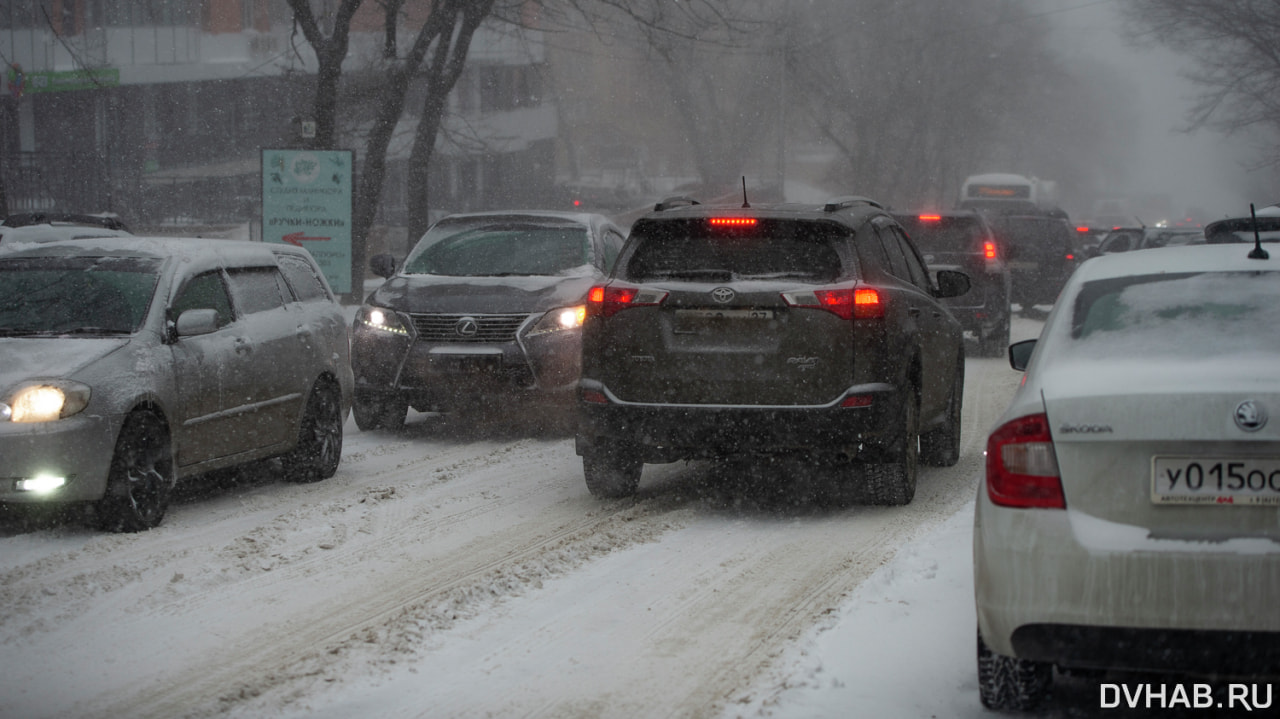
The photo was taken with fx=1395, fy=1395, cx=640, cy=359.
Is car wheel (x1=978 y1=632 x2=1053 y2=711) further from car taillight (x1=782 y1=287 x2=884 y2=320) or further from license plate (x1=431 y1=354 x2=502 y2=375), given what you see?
license plate (x1=431 y1=354 x2=502 y2=375)

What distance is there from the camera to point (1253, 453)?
3.72 meters

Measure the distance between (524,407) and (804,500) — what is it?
310 centimetres

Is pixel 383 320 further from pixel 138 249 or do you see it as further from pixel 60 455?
pixel 60 455

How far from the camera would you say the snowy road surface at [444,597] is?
461cm

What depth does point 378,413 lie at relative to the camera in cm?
1145

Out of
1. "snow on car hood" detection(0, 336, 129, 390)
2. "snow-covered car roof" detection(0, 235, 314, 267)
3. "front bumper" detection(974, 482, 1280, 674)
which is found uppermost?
"snow-covered car roof" detection(0, 235, 314, 267)

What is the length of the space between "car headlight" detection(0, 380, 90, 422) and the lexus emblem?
411 centimetres

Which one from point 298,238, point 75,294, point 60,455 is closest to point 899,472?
point 60,455

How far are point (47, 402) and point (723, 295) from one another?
11.2ft

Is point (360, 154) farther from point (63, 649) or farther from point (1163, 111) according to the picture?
point (1163, 111)

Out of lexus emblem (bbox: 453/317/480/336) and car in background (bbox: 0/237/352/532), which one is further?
lexus emblem (bbox: 453/317/480/336)

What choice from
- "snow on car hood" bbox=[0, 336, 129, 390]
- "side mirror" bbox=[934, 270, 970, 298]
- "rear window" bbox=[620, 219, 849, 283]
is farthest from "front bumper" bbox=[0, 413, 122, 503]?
"side mirror" bbox=[934, 270, 970, 298]

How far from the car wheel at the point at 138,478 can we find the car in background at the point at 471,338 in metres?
3.43

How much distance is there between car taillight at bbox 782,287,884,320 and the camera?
7305mm
